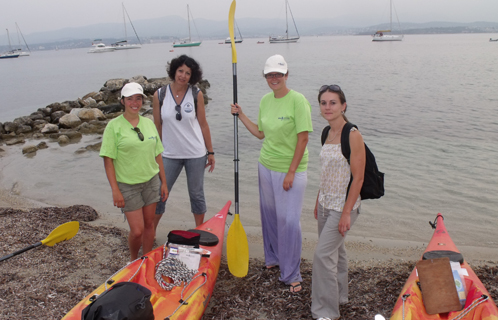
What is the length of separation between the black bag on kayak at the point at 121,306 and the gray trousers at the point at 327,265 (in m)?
1.36

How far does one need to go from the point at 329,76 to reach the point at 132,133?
89.9 ft

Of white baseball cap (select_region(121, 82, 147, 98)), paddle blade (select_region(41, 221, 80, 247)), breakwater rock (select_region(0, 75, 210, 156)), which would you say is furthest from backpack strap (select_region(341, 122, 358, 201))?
breakwater rock (select_region(0, 75, 210, 156))

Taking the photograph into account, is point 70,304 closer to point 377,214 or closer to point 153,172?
point 153,172

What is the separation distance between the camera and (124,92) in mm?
3590

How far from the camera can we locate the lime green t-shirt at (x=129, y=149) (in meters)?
3.55

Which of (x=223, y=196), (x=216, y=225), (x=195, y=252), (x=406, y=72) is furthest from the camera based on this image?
(x=406, y=72)

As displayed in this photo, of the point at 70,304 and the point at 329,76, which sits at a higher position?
the point at 70,304

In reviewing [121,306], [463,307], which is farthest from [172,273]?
[463,307]

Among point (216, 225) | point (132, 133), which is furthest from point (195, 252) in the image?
point (132, 133)

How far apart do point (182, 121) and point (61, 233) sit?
2.16 metres

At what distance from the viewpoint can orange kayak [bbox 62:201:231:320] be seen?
310cm

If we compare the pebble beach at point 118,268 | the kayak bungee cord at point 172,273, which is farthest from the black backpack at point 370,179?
the kayak bungee cord at point 172,273

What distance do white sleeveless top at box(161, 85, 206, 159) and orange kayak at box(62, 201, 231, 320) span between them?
1106mm

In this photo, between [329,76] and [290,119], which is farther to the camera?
[329,76]
